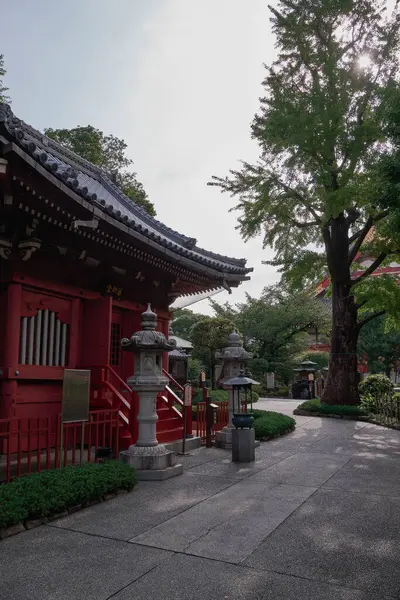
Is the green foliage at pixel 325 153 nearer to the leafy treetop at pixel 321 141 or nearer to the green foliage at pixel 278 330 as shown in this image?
A: the leafy treetop at pixel 321 141

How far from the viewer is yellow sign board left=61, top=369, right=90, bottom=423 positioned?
6.96 m

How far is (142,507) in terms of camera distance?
570cm

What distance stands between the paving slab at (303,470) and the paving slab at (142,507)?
87cm

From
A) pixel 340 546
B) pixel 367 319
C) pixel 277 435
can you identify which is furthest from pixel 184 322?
pixel 340 546

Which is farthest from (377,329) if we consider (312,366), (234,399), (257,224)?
(234,399)

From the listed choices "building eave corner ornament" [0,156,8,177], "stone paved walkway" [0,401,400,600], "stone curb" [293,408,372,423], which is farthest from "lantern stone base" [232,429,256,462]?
"stone curb" [293,408,372,423]

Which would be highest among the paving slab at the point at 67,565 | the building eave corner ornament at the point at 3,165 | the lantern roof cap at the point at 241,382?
the building eave corner ornament at the point at 3,165

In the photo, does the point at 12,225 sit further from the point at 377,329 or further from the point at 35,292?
the point at 377,329

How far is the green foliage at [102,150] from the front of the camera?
82.5 ft

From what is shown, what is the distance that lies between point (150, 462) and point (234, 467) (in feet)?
5.70

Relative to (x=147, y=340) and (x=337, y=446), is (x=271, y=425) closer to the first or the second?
(x=337, y=446)

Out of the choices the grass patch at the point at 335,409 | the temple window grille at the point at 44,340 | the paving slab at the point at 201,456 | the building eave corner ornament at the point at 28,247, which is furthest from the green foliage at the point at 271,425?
the building eave corner ornament at the point at 28,247

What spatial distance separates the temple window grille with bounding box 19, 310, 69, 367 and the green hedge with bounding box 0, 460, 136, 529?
3000 mm

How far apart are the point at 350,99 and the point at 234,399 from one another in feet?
41.5
